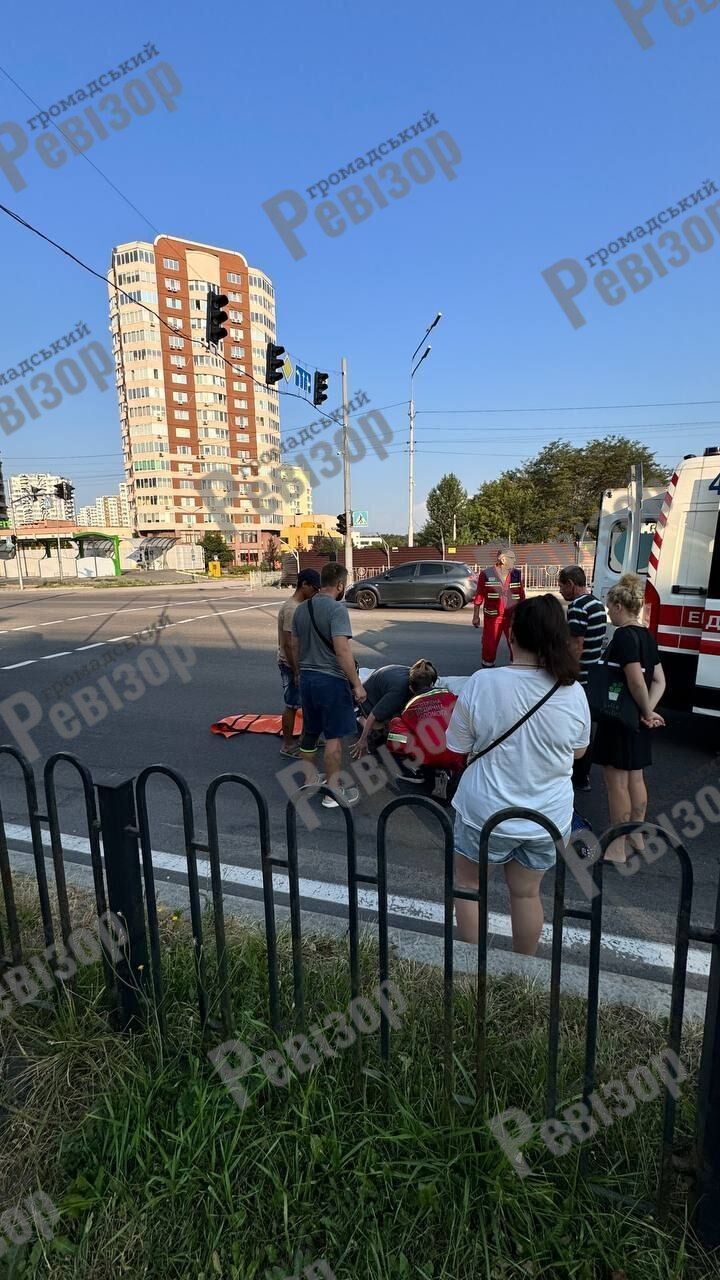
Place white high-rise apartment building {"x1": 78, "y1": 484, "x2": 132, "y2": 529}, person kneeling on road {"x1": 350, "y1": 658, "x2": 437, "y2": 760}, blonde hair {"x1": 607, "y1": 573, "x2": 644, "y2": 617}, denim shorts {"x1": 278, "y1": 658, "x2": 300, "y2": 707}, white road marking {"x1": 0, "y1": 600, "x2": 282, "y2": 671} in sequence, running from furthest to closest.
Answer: white high-rise apartment building {"x1": 78, "y1": 484, "x2": 132, "y2": 529} < white road marking {"x1": 0, "y1": 600, "x2": 282, "y2": 671} < denim shorts {"x1": 278, "y1": 658, "x2": 300, "y2": 707} < person kneeling on road {"x1": 350, "y1": 658, "x2": 437, "y2": 760} < blonde hair {"x1": 607, "y1": 573, "x2": 644, "y2": 617}

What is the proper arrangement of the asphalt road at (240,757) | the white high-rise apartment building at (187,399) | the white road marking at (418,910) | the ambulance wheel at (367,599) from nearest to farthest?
the white road marking at (418,910) → the asphalt road at (240,757) → the ambulance wheel at (367,599) → the white high-rise apartment building at (187,399)

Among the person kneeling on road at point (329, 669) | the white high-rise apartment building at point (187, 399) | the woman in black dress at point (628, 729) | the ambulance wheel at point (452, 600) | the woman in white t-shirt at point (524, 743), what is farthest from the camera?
the white high-rise apartment building at point (187, 399)

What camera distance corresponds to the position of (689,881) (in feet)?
4.81

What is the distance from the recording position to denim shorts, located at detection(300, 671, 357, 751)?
15.1 ft

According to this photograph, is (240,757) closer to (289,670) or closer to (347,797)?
(289,670)

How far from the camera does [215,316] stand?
13.1m

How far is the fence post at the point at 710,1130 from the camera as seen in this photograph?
4.88 ft

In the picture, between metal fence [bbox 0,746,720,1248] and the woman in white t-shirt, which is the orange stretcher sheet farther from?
the woman in white t-shirt

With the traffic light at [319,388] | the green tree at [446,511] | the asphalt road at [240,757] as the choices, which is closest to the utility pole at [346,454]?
the traffic light at [319,388]

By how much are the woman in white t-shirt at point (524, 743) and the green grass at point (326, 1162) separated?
50 cm

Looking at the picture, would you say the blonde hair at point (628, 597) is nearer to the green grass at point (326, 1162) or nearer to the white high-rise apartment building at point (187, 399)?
the green grass at point (326, 1162)

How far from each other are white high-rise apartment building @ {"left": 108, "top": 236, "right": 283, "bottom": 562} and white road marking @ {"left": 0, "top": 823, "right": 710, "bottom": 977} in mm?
74132

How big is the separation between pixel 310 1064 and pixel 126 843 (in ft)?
3.03

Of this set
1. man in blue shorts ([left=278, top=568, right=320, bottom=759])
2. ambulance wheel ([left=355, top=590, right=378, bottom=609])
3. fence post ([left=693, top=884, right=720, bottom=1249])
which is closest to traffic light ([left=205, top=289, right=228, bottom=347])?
ambulance wheel ([left=355, top=590, right=378, bottom=609])
